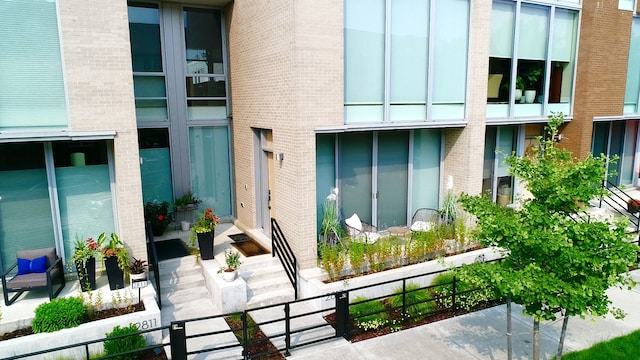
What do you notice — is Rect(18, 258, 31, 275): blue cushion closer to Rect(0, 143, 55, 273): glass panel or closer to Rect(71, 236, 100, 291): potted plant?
Rect(0, 143, 55, 273): glass panel

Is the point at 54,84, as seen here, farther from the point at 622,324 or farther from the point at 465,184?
the point at 622,324

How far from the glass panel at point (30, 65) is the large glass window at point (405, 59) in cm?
572

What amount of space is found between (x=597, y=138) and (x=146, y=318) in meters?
16.6

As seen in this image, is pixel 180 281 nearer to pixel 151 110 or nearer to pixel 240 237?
pixel 240 237

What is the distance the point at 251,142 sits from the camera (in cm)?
1178

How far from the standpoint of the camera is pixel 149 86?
39.3 ft

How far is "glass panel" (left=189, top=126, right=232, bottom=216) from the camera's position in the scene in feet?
42.0

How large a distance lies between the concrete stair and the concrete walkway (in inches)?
68.1

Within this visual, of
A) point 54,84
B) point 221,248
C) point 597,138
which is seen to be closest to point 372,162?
point 221,248

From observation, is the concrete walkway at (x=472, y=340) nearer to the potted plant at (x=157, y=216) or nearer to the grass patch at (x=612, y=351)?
the grass patch at (x=612, y=351)

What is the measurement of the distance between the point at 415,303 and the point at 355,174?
11.6 ft

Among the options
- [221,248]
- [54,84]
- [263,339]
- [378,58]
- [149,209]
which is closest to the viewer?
[263,339]

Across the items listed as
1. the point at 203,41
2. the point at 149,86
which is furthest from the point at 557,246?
the point at 203,41

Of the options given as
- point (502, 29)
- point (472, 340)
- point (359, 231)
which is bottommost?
point (472, 340)
